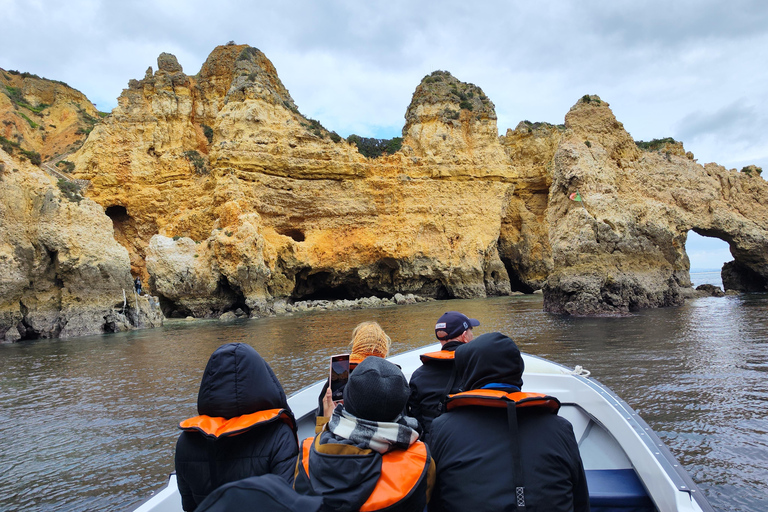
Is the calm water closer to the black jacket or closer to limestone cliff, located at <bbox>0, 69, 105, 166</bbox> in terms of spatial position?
the black jacket

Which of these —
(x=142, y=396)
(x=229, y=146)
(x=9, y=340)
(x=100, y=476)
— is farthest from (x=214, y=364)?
(x=229, y=146)

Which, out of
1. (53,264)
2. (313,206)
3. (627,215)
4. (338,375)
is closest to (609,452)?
(338,375)

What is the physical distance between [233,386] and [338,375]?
3.37 feet

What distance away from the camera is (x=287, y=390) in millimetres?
6699

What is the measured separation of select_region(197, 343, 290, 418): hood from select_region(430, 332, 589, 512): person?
30.6 inches

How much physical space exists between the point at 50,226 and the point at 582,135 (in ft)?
70.8

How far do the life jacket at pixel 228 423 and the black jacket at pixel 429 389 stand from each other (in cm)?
105

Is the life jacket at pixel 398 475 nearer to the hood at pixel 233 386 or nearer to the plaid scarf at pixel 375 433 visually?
the plaid scarf at pixel 375 433

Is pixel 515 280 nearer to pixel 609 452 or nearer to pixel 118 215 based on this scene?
pixel 118 215

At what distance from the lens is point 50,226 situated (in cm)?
1650

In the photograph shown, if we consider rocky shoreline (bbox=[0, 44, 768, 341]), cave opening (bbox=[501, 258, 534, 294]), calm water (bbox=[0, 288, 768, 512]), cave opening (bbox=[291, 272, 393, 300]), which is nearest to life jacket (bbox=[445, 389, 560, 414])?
calm water (bbox=[0, 288, 768, 512])

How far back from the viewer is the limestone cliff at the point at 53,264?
15562 mm

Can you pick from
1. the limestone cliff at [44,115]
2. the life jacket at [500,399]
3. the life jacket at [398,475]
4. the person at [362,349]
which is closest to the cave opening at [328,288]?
the limestone cliff at [44,115]

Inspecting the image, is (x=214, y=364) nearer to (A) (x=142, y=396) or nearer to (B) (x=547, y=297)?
(A) (x=142, y=396)
